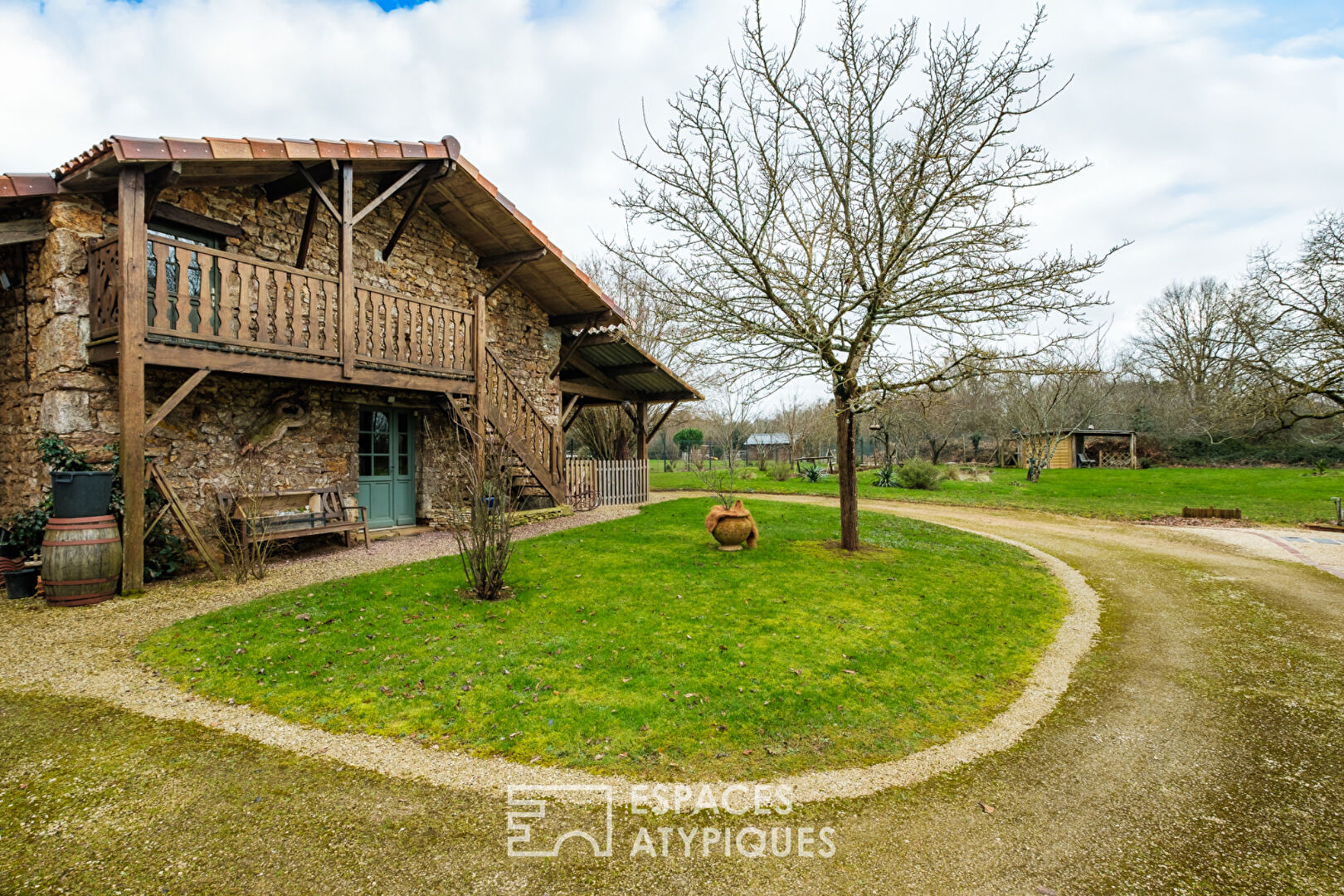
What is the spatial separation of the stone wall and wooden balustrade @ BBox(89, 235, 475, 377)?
0.56 metres

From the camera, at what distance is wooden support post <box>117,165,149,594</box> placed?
642 centimetres

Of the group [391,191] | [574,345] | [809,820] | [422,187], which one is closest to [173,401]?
[391,191]

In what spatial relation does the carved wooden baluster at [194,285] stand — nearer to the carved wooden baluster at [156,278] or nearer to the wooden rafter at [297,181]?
the carved wooden baluster at [156,278]

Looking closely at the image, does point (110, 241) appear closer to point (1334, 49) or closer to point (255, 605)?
point (255, 605)

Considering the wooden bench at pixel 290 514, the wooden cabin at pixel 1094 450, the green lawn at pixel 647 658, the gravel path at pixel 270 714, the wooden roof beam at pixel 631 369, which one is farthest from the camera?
the wooden cabin at pixel 1094 450

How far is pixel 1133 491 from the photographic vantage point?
2023 cm

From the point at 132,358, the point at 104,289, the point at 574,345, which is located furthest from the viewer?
the point at 574,345

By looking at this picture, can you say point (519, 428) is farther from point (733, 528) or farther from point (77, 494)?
point (77, 494)

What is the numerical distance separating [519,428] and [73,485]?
6.51 m

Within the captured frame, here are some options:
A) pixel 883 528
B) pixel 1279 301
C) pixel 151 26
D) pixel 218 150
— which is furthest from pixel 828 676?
pixel 151 26

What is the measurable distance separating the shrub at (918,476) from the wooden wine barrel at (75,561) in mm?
21840

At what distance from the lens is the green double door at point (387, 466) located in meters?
11.0

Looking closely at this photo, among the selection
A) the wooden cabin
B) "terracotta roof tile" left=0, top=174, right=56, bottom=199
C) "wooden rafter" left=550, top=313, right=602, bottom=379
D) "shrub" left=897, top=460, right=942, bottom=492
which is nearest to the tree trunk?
"wooden rafter" left=550, top=313, right=602, bottom=379

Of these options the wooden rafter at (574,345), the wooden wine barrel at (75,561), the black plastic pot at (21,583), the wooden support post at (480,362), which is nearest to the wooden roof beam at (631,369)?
the wooden rafter at (574,345)
